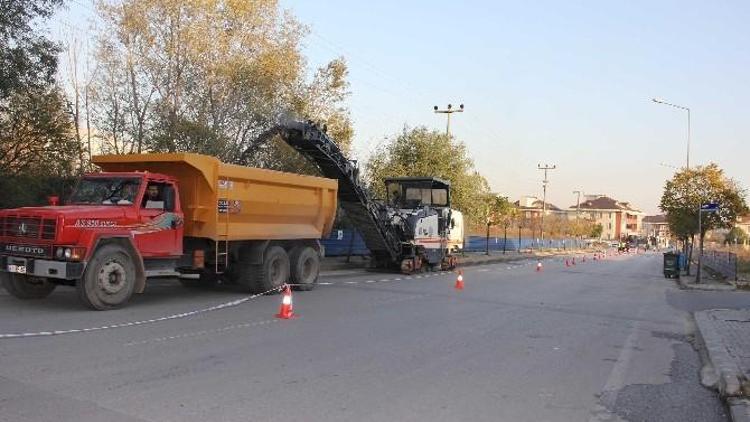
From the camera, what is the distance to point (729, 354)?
9.57 meters

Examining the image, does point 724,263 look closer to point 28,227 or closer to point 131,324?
point 131,324

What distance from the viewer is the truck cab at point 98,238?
11.5m

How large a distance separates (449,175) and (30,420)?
3533 centimetres

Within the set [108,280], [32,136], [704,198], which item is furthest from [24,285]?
[704,198]

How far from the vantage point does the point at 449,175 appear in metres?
39.9

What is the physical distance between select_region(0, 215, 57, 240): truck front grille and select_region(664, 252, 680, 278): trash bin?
27483 millimetres

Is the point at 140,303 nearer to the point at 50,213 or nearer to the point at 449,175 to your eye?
the point at 50,213

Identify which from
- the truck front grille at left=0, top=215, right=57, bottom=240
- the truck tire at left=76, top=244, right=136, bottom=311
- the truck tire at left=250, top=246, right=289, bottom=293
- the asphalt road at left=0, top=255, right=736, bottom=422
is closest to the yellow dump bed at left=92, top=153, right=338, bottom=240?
the truck tire at left=250, top=246, right=289, bottom=293

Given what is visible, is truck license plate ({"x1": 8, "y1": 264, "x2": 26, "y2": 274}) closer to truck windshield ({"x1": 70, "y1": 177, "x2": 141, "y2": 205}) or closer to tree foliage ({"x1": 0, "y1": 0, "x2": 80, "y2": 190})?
truck windshield ({"x1": 70, "y1": 177, "x2": 141, "y2": 205})

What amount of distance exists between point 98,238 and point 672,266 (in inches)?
1068

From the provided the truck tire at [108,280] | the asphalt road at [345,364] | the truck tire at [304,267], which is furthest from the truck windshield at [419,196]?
the truck tire at [108,280]

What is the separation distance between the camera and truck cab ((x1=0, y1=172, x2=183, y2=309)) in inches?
451

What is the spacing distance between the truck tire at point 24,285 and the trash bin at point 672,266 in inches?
1063

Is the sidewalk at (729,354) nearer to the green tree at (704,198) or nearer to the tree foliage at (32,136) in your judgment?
the tree foliage at (32,136)
